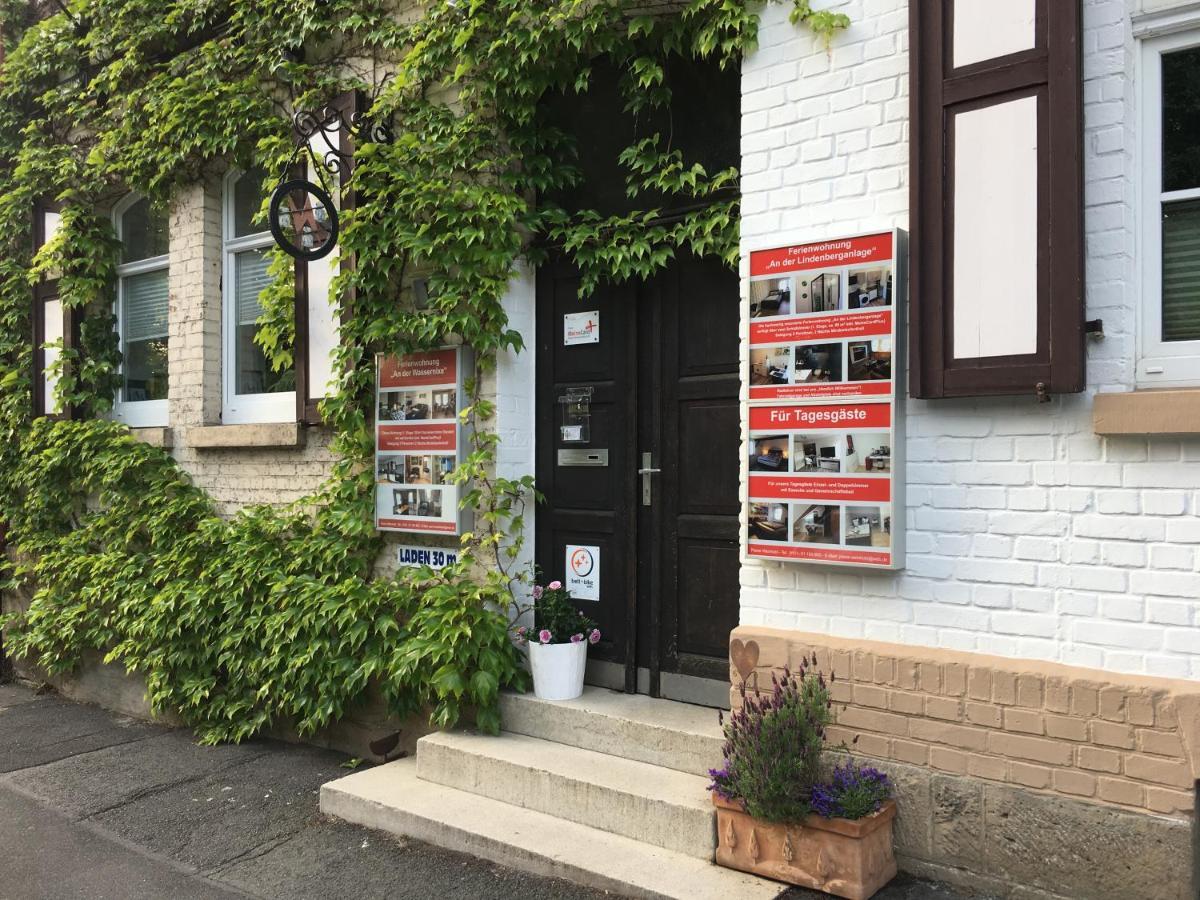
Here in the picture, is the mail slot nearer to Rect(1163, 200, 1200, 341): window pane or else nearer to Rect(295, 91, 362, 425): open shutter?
Rect(295, 91, 362, 425): open shutter

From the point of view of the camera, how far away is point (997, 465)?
134 inches

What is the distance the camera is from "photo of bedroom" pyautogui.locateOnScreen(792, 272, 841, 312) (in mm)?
3709

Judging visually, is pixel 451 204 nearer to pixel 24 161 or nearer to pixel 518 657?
pixel 518 657

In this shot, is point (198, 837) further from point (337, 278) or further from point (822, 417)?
point (822, 417)

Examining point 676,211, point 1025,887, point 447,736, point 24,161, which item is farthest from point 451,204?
point 24,161

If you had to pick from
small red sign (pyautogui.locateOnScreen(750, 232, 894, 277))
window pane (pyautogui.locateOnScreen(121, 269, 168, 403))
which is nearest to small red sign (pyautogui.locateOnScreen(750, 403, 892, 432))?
small red sign (pyautogui.locateOnScreen(750, 232, 894, 277))

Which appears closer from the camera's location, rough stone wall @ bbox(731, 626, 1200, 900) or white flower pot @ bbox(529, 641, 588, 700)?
rough stone wall @ bbox(731, 626, 1200, 900)

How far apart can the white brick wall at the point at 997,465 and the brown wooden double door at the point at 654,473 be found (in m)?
0.73

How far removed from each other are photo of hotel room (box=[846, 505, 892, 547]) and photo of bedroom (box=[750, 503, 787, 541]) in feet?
0.96

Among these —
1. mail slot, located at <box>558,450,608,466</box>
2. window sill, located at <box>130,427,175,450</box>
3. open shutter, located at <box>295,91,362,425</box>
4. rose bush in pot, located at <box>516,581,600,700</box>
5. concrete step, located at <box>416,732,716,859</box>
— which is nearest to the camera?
concrete step, located at <box>416,732,716,859</box>

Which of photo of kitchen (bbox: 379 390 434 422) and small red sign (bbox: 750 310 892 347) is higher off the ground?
small red sign (bbox: 750 310 892 347)

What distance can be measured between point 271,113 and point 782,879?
577cm

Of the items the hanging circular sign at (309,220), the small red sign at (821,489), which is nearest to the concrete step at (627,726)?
the small red sign at (821,489)

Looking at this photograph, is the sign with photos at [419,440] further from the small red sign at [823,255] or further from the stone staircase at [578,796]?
the small red sign at [823,255]
